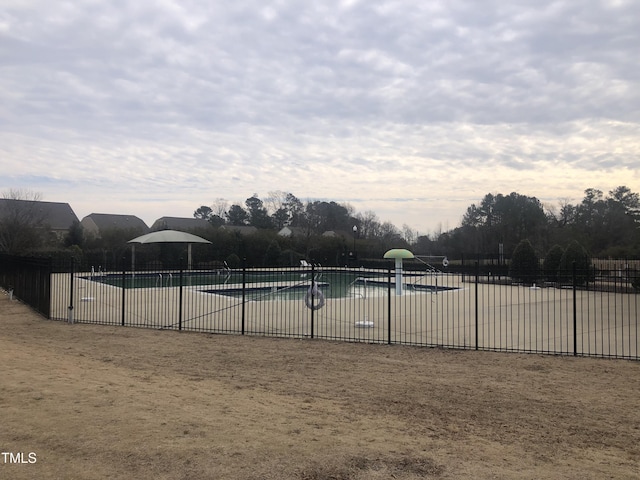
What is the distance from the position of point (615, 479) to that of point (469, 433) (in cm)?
121

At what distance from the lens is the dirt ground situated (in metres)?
3.52

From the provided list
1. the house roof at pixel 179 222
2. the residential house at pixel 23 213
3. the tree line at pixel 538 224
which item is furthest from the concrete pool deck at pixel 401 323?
the house roof at pixel 179 222

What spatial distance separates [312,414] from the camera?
480 centimetres

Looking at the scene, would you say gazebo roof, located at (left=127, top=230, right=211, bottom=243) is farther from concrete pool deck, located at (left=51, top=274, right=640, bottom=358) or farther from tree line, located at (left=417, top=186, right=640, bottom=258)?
tree line, located at (left=417, top=186, right=640, bottom=258)

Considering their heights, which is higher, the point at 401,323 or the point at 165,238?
the point at 165,238

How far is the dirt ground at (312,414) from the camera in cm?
352

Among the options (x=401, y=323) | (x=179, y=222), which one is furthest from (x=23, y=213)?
(x=401, y=323)

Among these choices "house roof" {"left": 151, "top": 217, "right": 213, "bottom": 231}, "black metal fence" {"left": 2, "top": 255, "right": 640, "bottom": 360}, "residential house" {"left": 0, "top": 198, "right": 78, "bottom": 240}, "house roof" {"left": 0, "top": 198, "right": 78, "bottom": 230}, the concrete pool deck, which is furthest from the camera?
"house roof" {"left": 151, "top": 217, "right": 213, "bottom": 231}

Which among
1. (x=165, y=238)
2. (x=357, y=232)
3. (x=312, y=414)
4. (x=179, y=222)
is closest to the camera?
(x=312, y=414)

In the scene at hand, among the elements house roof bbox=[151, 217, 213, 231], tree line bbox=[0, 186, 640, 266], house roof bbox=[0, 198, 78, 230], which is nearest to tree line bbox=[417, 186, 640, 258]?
tree line bbox=[0, 186, 640, 266]

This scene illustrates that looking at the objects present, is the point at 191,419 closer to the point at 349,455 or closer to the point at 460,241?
the point at 349,455

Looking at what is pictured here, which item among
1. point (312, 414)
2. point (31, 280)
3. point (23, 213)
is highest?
point (23, 213)

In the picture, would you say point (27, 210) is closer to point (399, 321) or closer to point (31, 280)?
point (31, 280)

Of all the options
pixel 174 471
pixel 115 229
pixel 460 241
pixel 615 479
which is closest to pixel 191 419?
pixel 174 471
